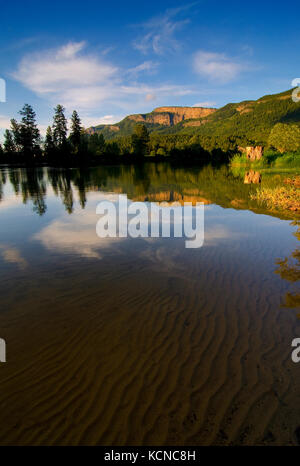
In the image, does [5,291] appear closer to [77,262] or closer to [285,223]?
[77,262]

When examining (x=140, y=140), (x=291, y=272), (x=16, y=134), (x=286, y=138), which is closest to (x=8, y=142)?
(x=16, y=134)

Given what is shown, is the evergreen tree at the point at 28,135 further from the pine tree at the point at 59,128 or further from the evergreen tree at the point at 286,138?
the evergreen tree at the point at 286,138

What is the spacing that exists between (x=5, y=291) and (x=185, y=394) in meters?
5.85

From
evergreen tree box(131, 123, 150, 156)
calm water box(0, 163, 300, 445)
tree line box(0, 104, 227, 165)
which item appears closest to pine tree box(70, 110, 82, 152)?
tree line box(0, 104, 227, 165)

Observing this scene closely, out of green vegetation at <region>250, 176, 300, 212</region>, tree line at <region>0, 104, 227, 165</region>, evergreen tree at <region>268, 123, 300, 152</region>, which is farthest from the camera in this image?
tree line at <region>0, 104, 227, 165</region>

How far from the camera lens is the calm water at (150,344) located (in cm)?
336

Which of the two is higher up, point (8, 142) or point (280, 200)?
point (8, 142)

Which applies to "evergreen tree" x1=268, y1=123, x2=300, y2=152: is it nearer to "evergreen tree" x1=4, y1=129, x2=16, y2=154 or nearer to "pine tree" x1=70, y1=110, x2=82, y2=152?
"pine tree" x1=70, y1=110, x2=82, y2=152

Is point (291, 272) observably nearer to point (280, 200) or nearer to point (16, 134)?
point (280, 200)

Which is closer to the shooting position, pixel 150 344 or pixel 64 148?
pixel 150 344

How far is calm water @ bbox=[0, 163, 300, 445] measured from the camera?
A: 3.36m

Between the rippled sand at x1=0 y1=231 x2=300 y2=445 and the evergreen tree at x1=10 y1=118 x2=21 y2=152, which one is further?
the evergreen tree at x1=10 y1=118 x2=21 y2=152

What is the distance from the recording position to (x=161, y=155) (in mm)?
115688

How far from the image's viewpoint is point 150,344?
486cm
